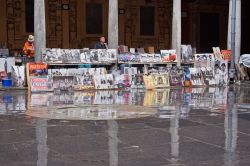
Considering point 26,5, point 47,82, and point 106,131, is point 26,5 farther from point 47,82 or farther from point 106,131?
point 106,131

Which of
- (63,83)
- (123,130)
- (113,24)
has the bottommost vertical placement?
(123,130)

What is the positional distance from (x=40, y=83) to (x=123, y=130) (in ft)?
25.6

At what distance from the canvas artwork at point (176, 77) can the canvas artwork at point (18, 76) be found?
211 inches

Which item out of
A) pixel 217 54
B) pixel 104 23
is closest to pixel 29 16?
pixel 104 23

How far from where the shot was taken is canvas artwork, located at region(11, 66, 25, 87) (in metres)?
16.8

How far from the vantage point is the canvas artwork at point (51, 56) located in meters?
17.4

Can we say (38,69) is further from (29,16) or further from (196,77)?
(29,16)

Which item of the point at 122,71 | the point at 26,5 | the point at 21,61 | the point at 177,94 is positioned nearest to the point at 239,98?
the point at 177,94

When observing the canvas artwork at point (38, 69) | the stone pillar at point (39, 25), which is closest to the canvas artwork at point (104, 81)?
the canvas artwork at point (38, 69)

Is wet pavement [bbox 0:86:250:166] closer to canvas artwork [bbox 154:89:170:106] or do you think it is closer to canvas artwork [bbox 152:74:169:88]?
canvas artwork [bbox 154:89:170:106]

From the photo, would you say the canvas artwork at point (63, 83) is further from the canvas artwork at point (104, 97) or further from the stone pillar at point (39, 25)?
the stone pillar at point (39, 25)

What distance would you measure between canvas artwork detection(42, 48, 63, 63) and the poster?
39.6 inches

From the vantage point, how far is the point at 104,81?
56.9 feet

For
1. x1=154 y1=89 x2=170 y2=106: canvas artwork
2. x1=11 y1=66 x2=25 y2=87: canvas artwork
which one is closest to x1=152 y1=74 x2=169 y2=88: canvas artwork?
x1=154 y1=89 x2=170 y2=106: canvas artwork
